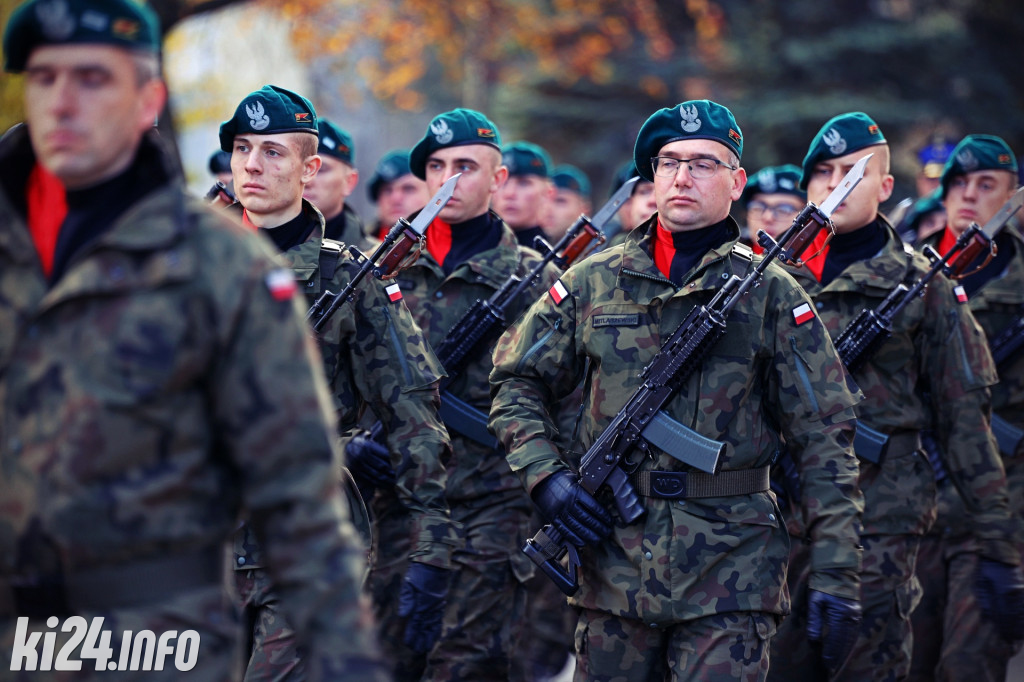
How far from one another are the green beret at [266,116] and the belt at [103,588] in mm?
2794

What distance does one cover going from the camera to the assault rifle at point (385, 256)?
513cm

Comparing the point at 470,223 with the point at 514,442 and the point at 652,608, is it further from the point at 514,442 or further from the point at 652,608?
the point at 652,608

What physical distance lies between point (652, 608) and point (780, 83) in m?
17.3

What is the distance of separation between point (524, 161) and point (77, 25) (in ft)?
23.0

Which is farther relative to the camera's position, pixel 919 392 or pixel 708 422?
pixel 919 392

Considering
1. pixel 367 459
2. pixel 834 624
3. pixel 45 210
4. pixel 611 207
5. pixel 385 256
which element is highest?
pixel 611 207

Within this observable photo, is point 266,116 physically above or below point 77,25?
above

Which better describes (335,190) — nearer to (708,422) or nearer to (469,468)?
(469,468)

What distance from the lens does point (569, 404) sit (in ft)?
23.8

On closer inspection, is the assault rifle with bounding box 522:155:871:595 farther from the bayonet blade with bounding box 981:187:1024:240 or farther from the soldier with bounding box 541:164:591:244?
the soldier with bounding box 541:164:591:244

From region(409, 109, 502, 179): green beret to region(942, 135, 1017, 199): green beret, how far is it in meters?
2.60

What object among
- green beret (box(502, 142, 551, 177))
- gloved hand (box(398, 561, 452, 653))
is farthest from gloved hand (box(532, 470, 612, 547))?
green beret (box(502, 142, 551, 177))

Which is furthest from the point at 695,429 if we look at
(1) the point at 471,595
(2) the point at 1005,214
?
(2) the point at 1005,214

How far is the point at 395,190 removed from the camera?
989 centimetres
